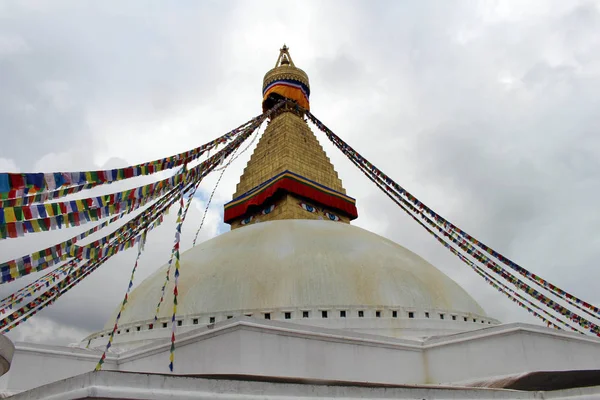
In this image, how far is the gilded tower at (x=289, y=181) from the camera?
48.5 ft

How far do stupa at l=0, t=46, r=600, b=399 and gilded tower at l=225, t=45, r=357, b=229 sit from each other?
8.06ft

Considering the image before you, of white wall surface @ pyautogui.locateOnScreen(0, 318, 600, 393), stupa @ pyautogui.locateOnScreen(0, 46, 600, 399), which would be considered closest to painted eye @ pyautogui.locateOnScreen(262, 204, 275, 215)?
stupa @ pyautogui.locateOnScreen(0, 46, 600, 399)

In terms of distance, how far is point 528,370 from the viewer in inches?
302

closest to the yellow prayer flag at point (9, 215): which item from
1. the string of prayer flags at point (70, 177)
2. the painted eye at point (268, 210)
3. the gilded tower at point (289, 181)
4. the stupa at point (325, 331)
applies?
the string of prayer flags at point (70, 177)

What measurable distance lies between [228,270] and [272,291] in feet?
3.92

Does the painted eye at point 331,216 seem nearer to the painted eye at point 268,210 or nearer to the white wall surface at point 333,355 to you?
the painted eye at point 268,210

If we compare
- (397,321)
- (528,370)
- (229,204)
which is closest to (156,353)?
(397,321)

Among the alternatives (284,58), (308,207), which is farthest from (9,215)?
(284,58)

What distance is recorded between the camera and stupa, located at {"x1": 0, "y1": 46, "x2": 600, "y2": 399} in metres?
7.36

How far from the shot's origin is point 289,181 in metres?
14.7

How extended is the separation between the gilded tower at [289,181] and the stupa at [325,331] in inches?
96.7

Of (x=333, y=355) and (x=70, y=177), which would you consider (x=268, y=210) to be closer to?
(x=333, y=355)

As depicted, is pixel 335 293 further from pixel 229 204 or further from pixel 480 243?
pixel 229 204

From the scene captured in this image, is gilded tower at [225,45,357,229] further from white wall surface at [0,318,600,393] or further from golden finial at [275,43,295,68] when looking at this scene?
white wall surface at [0,318,600,393]
